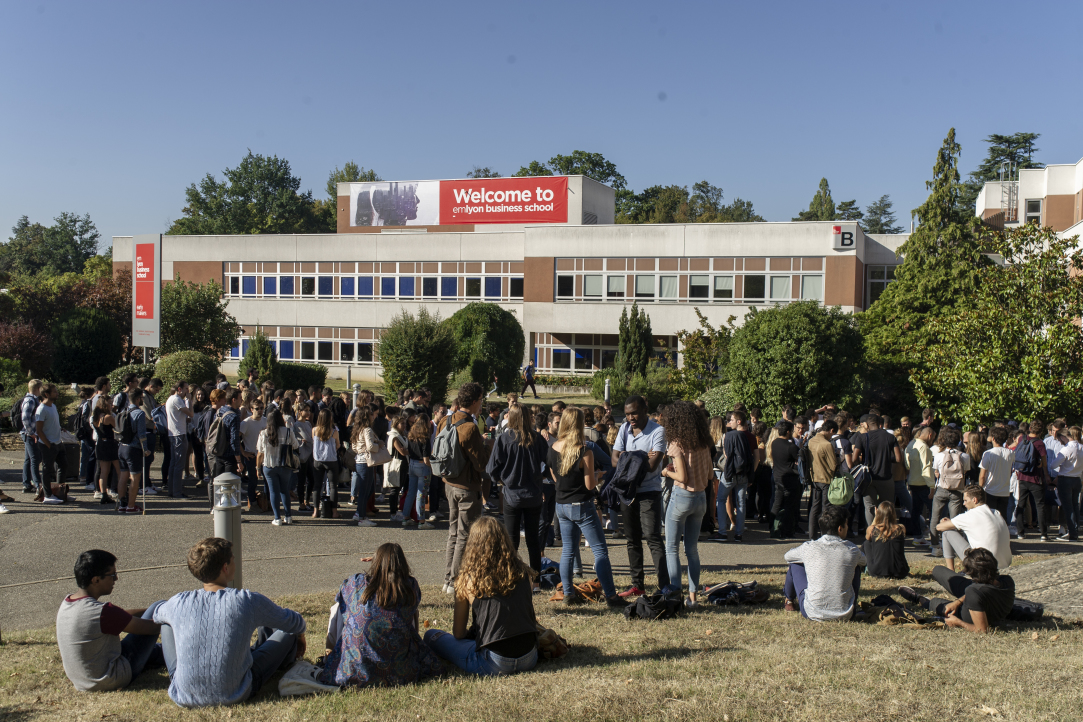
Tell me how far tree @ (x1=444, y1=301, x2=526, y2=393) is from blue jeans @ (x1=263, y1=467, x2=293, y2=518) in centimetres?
1954

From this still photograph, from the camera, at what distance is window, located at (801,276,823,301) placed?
3559cm

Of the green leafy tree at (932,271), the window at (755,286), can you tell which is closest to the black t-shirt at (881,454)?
the green leafy tree at (932,271)

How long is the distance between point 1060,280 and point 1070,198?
2193cm

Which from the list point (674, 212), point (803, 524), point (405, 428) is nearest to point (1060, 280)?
point (803, 524)

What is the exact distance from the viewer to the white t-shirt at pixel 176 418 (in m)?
12.1

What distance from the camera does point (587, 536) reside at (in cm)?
726

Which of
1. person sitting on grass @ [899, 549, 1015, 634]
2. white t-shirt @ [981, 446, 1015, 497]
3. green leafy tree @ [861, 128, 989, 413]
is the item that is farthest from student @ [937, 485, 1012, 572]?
green leafy tree @ [861, 128, 989, 413]

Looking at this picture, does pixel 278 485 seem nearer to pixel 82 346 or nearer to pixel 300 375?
pixel 300 375

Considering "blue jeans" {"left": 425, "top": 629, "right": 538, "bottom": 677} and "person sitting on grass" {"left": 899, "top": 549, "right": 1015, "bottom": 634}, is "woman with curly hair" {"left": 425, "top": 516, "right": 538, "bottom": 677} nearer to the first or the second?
"blue jeans" {"left": 425, "top": 629, "right": 538, "bottom": 677}

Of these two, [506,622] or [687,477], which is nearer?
[506,622]

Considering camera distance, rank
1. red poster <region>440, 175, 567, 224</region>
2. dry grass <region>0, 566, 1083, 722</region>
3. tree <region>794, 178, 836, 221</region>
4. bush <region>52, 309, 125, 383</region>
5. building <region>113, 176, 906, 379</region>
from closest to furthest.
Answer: dry grass <region>0, 566, 1083, 722</region> → bush <region>52, 309, 125, 383</region> → building <region>113, 176, 906, 379</region> → red poster <region>440, 175, 567, 224</region> → tree <region>794, 178, 836, 221</region>

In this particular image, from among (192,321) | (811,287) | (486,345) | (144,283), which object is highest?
(811,287)

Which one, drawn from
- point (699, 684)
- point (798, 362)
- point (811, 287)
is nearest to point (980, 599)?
point (699, 684)

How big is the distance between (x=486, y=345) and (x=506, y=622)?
86.2 feet
